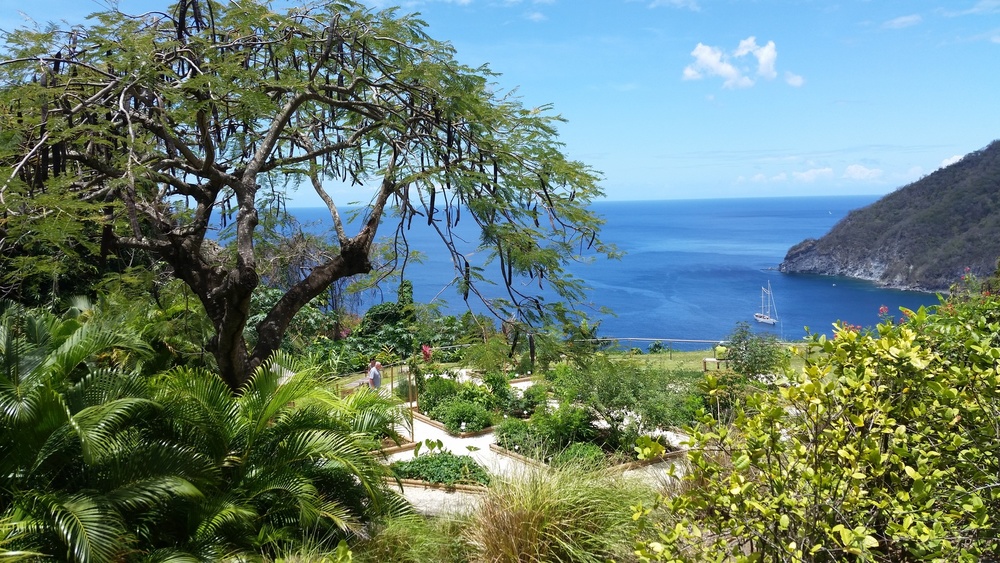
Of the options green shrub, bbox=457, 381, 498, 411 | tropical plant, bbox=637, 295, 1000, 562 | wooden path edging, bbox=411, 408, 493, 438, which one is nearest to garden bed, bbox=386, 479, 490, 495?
wooden path edging, bbox=411, 408, 493, 438

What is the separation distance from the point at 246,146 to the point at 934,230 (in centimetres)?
6333

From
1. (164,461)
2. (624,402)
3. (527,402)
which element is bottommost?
(527,402)

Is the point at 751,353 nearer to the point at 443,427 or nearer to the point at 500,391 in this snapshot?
the point at 500,391

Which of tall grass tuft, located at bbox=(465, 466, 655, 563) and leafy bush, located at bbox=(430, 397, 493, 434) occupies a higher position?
tall grass tuft, located at bbox=(465, 466, 655, 563)

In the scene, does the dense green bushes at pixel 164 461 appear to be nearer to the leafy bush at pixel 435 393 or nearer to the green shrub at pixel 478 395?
the green shrub at pixel 478 395

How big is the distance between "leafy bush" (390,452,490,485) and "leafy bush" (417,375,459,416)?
3218mm

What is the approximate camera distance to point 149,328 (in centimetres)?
820

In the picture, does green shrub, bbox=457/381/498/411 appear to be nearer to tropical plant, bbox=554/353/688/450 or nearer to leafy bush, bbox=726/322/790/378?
tropical plant, bbox=554/353/688/450

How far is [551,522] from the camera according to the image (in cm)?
480

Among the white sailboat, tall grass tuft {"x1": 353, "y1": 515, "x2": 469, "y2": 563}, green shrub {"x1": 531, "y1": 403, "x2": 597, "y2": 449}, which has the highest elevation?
tall grass tuft {"x1": 353, "y1": 515, "x2": 469, "y2": 563}

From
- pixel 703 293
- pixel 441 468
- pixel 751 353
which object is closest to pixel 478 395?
pixel 441 468

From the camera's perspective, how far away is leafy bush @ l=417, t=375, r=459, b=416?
12172 millimetres

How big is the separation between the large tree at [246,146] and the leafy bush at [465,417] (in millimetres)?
4276

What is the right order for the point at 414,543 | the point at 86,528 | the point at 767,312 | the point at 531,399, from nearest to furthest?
the point at 86,528
the point at 414,543
the point at 531,399
the point at 767,312
